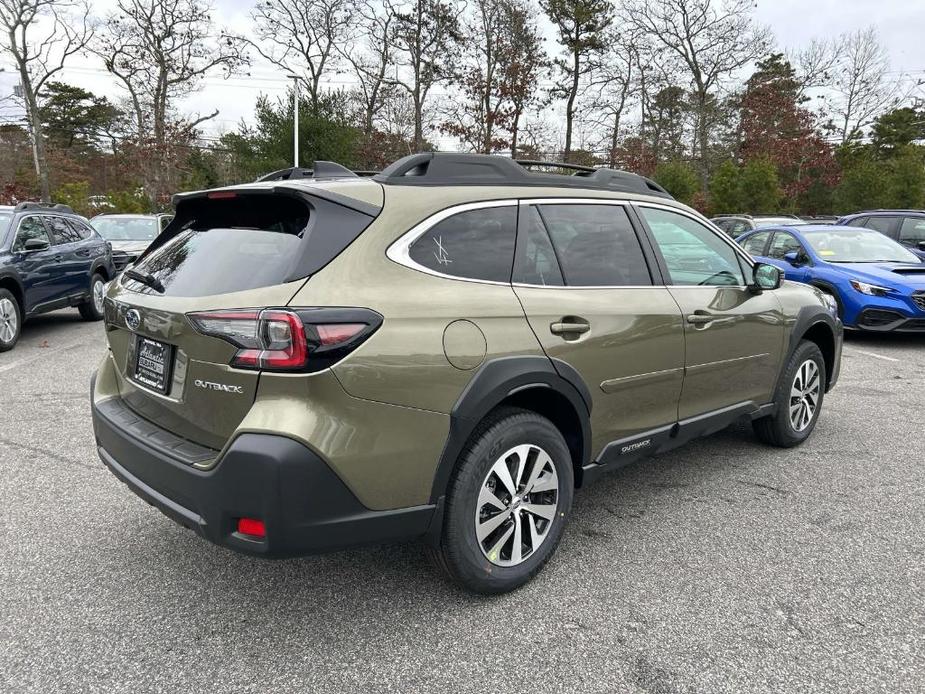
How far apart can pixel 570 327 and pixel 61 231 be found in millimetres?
8996

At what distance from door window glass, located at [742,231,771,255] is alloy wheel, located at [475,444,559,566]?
8.52 metres

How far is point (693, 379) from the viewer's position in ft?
11.4

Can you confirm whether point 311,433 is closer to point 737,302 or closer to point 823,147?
point 737,302

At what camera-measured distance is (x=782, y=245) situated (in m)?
9.69

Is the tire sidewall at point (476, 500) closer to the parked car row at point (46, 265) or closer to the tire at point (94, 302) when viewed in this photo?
the parked car row at point (46, 265)

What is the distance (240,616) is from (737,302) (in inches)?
119

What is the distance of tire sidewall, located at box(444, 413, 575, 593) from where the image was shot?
8.11ft

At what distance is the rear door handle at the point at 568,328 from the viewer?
108 inches

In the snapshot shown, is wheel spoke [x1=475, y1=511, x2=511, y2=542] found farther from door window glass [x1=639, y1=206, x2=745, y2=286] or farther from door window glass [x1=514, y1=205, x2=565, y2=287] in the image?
door window glass [x1=639, y1=206, x2=745, y2=286]

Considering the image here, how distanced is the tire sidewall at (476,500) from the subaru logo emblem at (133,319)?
1.39 metres

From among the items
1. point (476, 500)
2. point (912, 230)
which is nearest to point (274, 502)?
point (476, 500)

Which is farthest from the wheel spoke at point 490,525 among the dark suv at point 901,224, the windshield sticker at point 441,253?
the dark suv at point 901,224

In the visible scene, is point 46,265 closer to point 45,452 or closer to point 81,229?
point 81,229

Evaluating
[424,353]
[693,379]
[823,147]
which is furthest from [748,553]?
[823,147]
